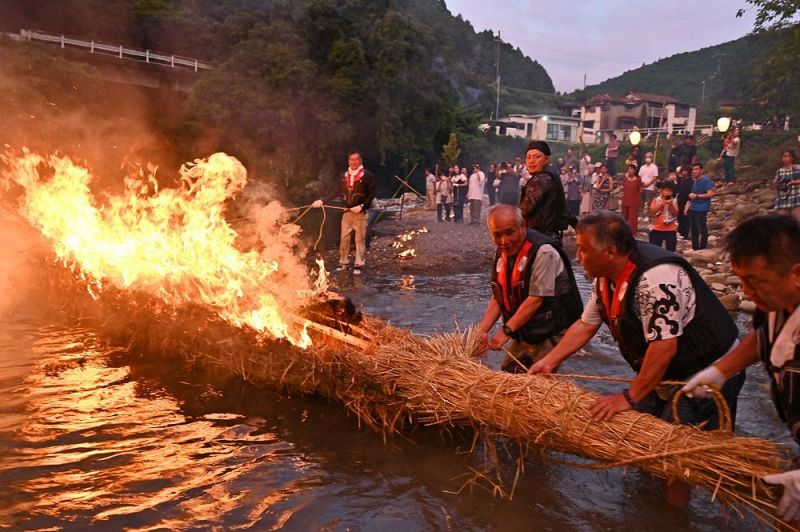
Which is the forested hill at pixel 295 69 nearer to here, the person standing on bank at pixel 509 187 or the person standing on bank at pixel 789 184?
the person standing on bank at pixel 509 187

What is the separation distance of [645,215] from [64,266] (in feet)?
62.9

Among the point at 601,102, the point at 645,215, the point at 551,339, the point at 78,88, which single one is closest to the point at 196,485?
the point at 551,339

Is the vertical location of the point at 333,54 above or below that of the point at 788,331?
above

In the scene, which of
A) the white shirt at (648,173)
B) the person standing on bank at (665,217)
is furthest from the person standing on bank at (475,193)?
the person standing on bank at (665,217)

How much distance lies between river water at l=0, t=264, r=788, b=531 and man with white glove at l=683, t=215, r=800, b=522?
1.48 meters

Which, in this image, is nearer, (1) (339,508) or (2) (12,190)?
(1) (339,508)

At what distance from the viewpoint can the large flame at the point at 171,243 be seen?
20.4 ft

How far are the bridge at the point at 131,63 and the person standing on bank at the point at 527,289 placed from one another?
1340 inches

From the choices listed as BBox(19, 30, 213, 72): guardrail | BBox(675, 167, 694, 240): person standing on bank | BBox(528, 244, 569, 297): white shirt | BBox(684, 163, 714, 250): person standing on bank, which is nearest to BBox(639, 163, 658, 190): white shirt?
BBox(675, 167, 694, 240): person standing on bank

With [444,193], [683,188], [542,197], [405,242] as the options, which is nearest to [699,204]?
[683,188]

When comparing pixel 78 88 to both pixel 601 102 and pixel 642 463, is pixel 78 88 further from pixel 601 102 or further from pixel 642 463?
pixel 601 102

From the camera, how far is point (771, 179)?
72.4ft

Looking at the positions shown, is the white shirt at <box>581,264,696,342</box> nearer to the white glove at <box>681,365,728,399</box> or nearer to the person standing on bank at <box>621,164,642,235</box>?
the white glove at <box>681,365,728,399</box>

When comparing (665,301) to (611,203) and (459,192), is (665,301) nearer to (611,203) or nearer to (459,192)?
(611,203)
